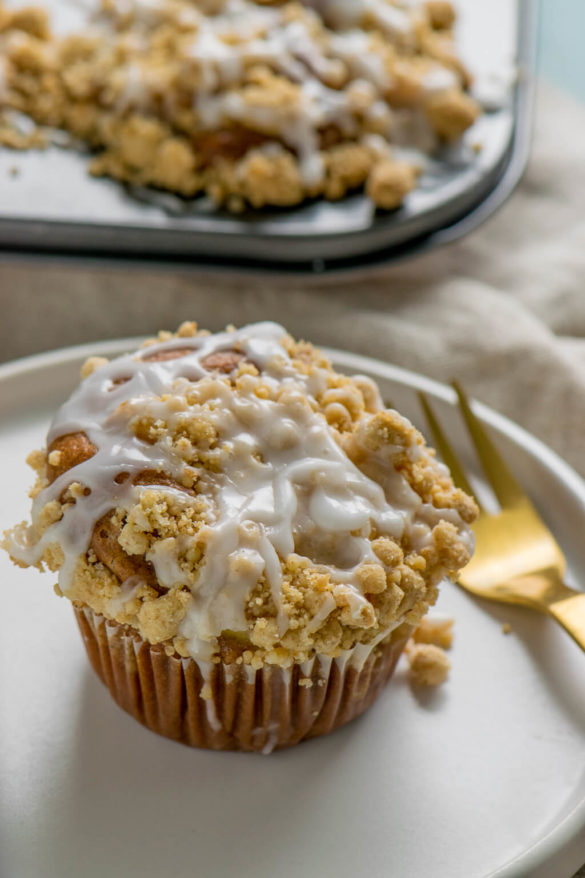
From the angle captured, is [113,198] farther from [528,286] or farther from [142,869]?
[142,869]


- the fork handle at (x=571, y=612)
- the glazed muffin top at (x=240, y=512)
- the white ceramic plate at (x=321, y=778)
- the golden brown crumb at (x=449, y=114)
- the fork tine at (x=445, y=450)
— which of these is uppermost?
the golden brown crumb at (x=449, y=114)

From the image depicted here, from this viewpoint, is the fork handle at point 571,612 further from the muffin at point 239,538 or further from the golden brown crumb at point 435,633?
the muffin at point 239,538

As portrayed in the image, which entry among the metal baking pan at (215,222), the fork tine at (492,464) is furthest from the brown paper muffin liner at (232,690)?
the metal baking pan at (215,222)

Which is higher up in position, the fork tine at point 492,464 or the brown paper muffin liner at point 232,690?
the fork tine at point 492,464

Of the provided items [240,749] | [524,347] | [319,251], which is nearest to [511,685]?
[240,749]

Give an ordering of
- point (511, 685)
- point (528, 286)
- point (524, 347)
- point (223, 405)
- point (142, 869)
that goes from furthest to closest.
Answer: point (528, 286)
point (524, 347)
point (511, 685)
point (223, 405)
point (142, 869)

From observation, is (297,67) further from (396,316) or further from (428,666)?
(428,666)

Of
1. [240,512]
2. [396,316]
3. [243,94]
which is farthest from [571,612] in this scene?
[243,94]
